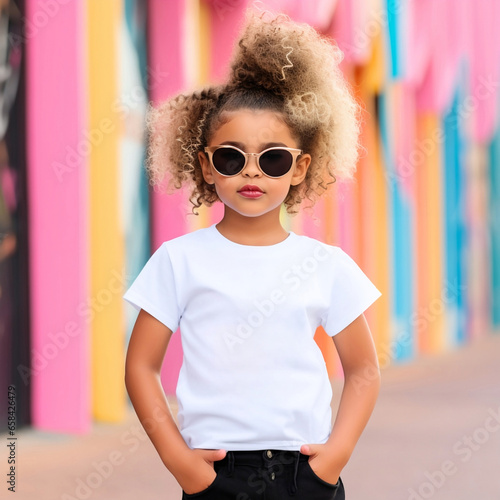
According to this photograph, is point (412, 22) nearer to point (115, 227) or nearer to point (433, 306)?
point (433, 306)

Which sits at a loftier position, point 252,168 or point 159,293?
point 252,168

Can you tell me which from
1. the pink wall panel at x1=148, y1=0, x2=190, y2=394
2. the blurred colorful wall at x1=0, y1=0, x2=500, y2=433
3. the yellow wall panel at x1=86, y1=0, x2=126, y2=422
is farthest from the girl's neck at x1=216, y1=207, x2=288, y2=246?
the pink wall panel at x1=148, y1=0, x2=190, y2=394

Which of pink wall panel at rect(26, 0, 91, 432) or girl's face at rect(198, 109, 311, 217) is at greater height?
girl's face at rect(198, 109, 311, 217)

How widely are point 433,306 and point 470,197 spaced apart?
2.50 meters

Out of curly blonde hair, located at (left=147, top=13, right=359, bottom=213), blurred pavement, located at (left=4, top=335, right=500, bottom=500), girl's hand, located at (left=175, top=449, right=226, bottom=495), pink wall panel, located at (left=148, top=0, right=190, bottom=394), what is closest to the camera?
girl's hand, located at (left=175, top=449, right=226, bottom=495)

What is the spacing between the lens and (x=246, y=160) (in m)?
2.31

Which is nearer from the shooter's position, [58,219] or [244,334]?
[244,334]

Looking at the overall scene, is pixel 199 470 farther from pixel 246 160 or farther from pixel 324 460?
pixel 246 160

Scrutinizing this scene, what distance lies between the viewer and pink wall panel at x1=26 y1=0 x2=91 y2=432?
6148 millimetres

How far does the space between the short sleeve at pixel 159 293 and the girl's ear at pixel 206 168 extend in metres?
0.24

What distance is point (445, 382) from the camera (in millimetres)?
9352

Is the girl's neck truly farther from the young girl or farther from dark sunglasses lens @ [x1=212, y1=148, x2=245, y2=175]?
dark sunglasses lens @ [x1=212, y1=148, x2=245, y2=175]

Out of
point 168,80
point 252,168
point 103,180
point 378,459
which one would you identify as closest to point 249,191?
A: point 252,168

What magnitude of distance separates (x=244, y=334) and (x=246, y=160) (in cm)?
43
